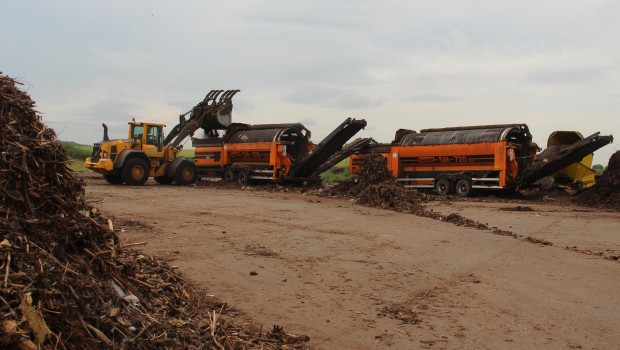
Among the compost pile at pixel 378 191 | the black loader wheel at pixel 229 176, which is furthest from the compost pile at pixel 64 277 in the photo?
the black loader wheel at pixel 229 176

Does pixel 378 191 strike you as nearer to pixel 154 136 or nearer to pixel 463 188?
pixel 463 188

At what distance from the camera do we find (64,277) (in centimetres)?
380

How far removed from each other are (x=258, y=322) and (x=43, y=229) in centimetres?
242

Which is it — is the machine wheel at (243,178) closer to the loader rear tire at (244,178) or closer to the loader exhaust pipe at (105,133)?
the loader rear tire at (244,178)

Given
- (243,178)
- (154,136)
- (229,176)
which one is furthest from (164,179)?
(243,178)

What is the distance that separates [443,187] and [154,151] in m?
12.3

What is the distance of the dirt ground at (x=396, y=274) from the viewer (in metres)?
5.89

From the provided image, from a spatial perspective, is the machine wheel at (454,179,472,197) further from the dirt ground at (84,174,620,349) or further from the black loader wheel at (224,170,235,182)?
the black loader wheel at (224,170,235,182)

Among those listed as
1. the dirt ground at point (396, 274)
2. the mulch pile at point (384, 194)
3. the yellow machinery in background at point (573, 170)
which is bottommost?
the dirt ground at point (396, 274)

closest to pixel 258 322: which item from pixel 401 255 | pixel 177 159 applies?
pixel 401 255

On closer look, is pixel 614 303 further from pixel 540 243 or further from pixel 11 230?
pixel 11 230

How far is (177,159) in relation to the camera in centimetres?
2489

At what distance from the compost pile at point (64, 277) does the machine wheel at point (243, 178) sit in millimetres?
19674

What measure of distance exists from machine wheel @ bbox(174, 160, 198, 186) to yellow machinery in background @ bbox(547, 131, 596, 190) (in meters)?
15.2
